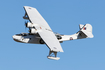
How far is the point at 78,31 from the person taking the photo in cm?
6241

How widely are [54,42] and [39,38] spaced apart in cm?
494

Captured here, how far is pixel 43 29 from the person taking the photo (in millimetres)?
58062

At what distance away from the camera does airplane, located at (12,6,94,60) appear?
52.8 metres

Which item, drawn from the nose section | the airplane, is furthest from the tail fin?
the nose section

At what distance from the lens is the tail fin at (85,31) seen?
60.8 m

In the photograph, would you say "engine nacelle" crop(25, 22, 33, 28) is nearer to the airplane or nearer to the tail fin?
the airplane

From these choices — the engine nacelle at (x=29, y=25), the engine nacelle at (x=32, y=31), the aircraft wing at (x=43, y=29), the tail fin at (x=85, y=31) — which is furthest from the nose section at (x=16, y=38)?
the tail fin at (x=85, y=31)

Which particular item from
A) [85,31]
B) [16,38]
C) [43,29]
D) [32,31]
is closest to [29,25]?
[32,31]

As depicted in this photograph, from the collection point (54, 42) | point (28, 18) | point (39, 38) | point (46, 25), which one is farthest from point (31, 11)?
point (54, 42)

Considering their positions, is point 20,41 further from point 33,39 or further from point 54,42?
point 54,42

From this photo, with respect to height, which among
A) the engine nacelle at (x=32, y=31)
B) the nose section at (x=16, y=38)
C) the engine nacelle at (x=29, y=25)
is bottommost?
the nose section at (x=16, y=38)

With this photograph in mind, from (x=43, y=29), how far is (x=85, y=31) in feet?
32.2

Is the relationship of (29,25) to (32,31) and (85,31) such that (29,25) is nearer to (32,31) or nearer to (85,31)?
(32,31)

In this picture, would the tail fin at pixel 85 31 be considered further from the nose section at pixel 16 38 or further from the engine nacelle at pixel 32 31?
the nose section at pixel 16 38
